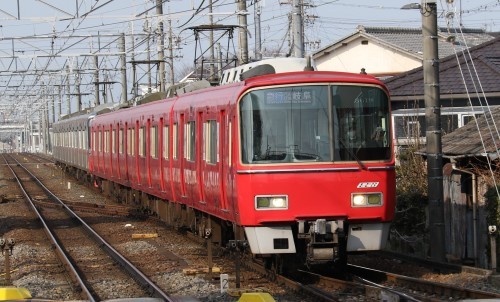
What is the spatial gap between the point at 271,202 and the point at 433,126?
292cm

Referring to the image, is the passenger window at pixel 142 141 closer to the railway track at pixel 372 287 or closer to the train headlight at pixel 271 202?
the railway track at pixel 372 287

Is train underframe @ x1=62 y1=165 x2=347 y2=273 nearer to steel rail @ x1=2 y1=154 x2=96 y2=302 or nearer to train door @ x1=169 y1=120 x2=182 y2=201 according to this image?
train door @ x1=169 y1=120 x2=182 y2=201

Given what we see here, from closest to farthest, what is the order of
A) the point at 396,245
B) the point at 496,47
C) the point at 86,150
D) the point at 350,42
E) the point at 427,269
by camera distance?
1. the point at 427,269
2. the point at 396,245
3. the point at 496,47
4. the point at 86,150
5. the point at 350,42

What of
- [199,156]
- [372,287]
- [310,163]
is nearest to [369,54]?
[199,156]

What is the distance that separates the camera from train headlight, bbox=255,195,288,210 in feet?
34.0

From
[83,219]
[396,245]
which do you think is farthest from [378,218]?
A: [83,219]

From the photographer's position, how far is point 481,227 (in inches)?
490

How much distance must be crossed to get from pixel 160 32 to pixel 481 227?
53.5 ft

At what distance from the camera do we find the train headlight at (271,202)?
408 inches

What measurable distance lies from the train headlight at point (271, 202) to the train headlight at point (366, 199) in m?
0.76

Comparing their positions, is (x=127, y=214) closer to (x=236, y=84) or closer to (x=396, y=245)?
(x=396, y=245)

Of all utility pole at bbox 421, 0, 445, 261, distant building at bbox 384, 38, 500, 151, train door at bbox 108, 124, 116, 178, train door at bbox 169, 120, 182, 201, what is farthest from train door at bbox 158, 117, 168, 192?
train door at bbox 108, 124, 116, 178

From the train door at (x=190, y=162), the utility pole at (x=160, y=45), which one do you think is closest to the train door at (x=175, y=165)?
the train door at (x=190, y=162)

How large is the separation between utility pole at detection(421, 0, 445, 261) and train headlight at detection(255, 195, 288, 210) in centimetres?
278
